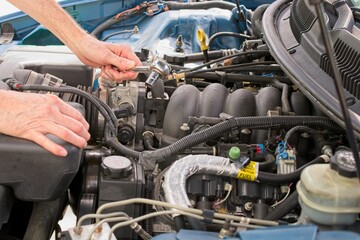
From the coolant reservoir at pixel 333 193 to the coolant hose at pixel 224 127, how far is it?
0.42m

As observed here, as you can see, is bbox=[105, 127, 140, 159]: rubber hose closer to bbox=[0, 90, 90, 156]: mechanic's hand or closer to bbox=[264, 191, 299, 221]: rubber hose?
bbox=[0, 90, 90, 156]: mechanic's hand

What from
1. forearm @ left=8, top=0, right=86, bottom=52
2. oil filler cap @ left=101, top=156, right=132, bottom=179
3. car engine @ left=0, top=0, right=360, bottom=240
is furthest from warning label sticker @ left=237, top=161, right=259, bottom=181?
forearm @ left=8, top=0, right=86, bottom=52

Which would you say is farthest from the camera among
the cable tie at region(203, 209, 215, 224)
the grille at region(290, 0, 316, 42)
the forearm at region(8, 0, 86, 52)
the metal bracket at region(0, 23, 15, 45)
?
the metal bracket at region(0, 23, 15, 45)

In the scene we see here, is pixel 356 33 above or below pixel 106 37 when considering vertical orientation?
below

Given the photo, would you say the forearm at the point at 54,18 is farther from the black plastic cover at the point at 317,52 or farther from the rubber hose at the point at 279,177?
the rubber hose at the point at 279,177

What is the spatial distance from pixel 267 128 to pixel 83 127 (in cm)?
48

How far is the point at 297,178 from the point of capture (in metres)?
1.14

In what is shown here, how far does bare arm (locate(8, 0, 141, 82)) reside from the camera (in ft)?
4.59

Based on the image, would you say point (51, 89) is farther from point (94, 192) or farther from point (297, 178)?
point (297, 178)

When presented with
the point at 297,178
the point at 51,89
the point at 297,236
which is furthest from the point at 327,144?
the point at 51,89

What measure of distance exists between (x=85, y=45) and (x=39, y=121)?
42 cm

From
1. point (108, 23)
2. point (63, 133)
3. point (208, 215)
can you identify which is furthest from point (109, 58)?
point (108, 23)

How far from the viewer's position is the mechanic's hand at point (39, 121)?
1.07m

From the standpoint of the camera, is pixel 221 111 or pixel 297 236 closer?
pixel 297 236
